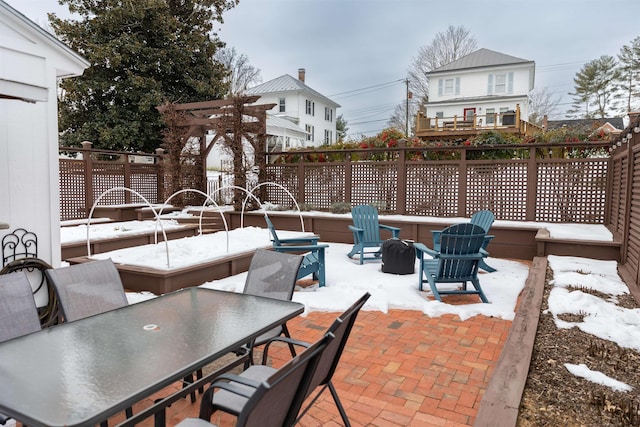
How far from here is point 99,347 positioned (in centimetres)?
182

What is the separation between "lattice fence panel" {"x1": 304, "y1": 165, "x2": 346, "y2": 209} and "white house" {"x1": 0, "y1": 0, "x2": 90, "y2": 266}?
620 centimetres

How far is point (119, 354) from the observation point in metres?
1.74

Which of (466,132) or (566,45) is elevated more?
(566,45)

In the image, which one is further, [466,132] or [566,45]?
[566,45]

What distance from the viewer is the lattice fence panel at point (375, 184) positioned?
874 cm

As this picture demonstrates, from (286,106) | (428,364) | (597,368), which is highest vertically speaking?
(286,106)

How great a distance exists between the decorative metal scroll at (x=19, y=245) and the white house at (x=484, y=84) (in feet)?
67.5

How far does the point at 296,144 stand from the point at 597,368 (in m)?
21.8

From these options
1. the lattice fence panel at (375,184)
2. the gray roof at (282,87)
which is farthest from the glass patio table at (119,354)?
the gray roof at (282,87)

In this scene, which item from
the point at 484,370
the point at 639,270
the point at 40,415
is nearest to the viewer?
the point at 40,415

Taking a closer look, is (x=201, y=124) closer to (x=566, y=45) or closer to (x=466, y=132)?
(x=466, y=132)

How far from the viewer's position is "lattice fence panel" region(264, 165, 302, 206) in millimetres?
10023

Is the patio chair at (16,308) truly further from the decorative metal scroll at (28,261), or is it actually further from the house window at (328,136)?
the house window at (328,136)

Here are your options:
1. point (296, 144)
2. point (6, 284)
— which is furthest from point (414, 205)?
point (296, 144)
